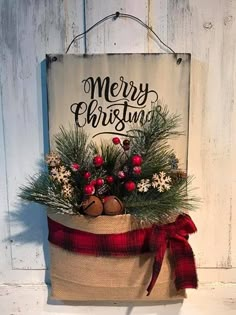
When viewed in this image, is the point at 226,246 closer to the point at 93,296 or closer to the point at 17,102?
the point at 93,296

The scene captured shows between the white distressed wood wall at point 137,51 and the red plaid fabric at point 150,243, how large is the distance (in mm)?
81

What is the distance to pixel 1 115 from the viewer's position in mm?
854

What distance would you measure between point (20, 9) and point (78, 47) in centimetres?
13

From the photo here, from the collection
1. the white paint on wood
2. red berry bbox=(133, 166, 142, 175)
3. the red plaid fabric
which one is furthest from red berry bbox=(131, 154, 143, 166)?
the white paint on wood

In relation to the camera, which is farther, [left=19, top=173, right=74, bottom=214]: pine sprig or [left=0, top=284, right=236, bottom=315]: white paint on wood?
[left=0, top=284, right=236, bottom=315]: white paint on wood

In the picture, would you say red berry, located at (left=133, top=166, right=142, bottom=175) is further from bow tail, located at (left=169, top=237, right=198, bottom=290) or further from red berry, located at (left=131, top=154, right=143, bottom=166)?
bow tail, located at (left=169, top=237, right=198, bottom=290)

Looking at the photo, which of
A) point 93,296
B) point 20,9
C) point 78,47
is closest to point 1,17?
point 20,9

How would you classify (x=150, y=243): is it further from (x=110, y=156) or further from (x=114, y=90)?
(x=114, y=90)

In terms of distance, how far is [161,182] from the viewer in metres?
0.76

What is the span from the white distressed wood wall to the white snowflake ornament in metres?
0.11

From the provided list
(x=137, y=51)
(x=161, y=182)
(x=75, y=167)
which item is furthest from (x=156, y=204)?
(x=137, y=51)

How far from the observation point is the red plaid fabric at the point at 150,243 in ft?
2.58

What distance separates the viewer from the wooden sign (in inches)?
31.9

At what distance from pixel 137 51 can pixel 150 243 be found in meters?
0.35
